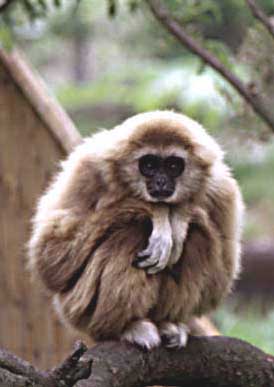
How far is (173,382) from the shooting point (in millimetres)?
4188

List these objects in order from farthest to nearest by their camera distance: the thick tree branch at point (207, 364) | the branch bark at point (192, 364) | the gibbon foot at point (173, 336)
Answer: the gibbon foot at point (173, 336) → the thick tree branch at point (207, 364) → the branch bark at point (192, 364)

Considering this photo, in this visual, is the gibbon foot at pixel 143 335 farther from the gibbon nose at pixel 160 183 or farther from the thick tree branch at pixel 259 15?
the thick tree branch at pixel 259 15

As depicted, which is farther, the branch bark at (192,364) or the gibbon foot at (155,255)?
the gibbon foot at (155,255)

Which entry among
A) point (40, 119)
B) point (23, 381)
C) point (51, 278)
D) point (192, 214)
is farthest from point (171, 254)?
point (40, 119)

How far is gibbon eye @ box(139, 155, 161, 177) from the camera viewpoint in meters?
4.47

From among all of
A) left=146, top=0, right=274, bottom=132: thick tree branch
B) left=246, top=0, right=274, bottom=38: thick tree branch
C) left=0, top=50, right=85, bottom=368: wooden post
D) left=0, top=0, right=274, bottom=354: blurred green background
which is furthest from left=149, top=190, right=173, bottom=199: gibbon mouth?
left=0, top=0, right=274, bottom=354: blurred green background

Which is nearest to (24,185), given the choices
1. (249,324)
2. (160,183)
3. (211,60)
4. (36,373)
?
(211,60)

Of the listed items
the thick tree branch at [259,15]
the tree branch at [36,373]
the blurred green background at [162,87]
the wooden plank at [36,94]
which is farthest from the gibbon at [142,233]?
the blurred green background at [162,87]

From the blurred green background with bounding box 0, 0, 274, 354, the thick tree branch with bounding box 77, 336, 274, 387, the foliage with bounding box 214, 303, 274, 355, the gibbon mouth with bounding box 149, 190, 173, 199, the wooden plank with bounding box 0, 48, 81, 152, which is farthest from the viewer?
the blurred green background with bounding box 0, 0, 274, 354

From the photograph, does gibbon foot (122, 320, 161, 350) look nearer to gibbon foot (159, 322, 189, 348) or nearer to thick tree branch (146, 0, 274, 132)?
gibbon foot (159, 322, 189, 348)

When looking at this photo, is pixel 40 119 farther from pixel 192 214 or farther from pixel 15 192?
pixel 192 214

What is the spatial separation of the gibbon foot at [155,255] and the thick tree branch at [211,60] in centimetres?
110

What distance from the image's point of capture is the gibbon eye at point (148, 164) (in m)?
4.47

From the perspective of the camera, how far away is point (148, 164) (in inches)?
177
